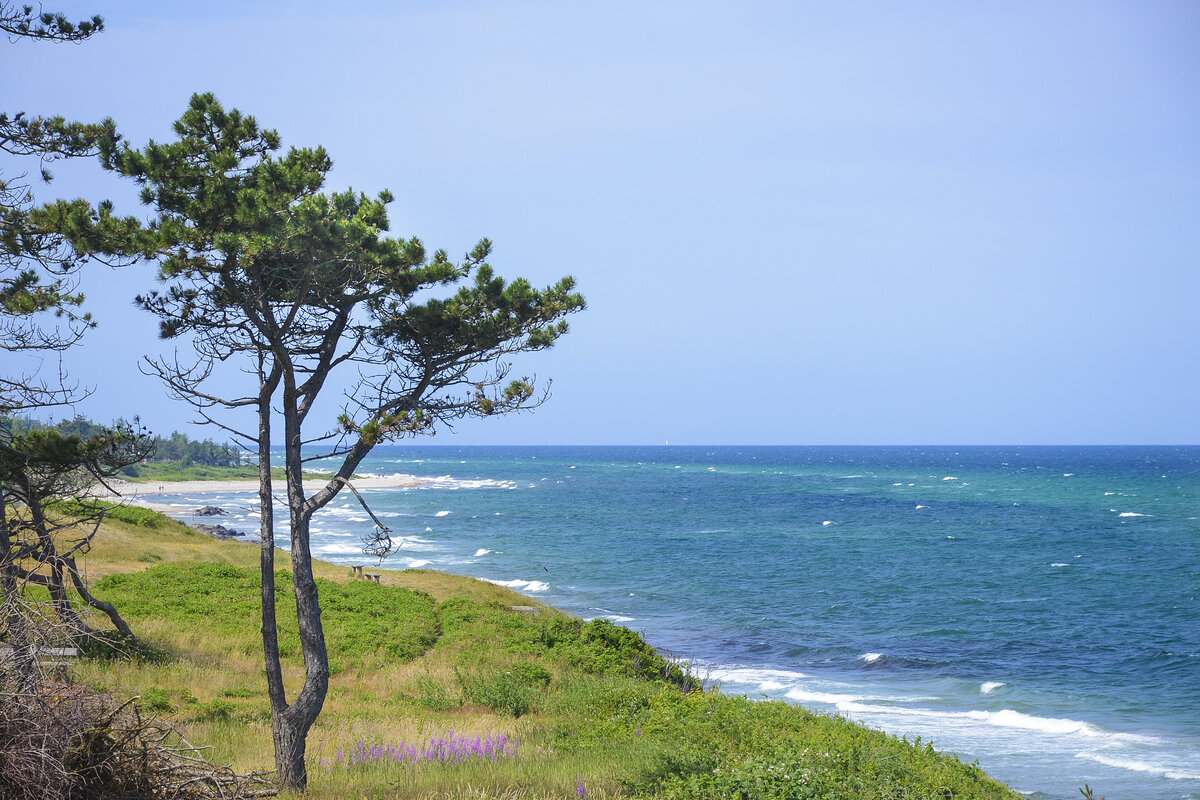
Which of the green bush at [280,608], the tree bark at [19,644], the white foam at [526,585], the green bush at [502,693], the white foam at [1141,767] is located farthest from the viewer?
the white foam at [526,585]

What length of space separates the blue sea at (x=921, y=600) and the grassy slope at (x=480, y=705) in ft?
13.4

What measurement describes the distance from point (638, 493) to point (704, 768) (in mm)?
106415

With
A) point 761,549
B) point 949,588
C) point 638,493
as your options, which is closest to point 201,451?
point 638,493

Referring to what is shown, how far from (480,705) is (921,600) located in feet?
99.2

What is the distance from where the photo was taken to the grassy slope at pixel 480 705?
8.24 metres

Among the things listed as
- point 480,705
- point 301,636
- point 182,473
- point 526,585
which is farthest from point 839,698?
point 182,473

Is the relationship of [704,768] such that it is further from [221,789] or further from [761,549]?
[761,549]

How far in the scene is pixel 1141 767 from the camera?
18.0m

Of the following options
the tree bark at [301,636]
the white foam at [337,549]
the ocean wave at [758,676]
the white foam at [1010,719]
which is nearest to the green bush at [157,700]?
the tree bark at [301,636]

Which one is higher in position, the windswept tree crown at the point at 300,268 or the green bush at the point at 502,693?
the windswept tree crown at the point at 300,268

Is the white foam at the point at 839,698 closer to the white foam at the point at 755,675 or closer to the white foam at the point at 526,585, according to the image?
the white foam at the point at 755,675

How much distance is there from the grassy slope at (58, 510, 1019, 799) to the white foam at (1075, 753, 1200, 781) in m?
8.26

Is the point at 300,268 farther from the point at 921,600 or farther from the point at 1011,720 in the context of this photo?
the point at 921,600

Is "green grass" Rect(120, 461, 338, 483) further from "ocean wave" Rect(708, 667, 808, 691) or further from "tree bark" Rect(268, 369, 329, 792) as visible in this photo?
"tree bark" Rect(268, 369, 329, 792)
